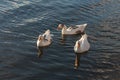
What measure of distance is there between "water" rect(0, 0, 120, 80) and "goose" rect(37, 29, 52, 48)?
44 cm

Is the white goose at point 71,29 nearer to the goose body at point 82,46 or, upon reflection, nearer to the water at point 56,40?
the water at point 56,40

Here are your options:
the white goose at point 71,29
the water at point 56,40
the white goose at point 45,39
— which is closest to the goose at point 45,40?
the white goose at point 45,39

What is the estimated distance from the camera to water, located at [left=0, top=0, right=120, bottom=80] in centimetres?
2200

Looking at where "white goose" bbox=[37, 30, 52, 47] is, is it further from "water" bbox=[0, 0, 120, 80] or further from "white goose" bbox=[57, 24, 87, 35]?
"white goose" bbox=[57, 24, 87, 35]

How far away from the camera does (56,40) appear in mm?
27156

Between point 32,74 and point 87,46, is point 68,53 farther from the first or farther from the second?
point 32,74

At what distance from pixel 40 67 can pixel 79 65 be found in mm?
2853

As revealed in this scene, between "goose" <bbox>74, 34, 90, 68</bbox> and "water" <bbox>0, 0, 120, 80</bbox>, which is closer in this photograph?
"water" <bbox>0, 0, 120, 80</bbox>

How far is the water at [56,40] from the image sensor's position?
22.0 metres

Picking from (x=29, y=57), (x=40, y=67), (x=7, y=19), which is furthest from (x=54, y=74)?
(x=7, y=19)

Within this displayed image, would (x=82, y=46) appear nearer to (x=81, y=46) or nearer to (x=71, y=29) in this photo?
(x=81, y=46)

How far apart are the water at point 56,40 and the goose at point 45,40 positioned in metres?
0.44

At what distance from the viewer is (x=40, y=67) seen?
2255 centimetres

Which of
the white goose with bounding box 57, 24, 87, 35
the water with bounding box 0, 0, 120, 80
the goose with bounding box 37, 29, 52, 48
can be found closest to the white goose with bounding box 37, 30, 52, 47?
the goose with bounding box 37, 29, 52, 48
